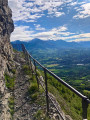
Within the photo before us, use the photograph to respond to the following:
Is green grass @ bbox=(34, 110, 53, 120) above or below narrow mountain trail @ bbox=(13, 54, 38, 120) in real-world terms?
above

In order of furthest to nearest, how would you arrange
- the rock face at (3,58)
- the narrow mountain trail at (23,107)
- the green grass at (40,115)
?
1. the rock face at (3,58)
2. the narrow mountain trail at (23,107)
3. the green grass at (40,115)

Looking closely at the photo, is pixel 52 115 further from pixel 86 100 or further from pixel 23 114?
pixel 86 100

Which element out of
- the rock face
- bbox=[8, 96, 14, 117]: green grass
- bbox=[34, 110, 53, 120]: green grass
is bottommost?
bbox=[8, 96, 14, 117]: green grass

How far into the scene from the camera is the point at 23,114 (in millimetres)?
6629

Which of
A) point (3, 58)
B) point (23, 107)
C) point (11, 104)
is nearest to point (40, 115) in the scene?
point (23, 107)

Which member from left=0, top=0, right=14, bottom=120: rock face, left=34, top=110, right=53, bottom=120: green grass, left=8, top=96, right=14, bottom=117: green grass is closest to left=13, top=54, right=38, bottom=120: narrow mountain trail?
left=8, top=96, right=14, bottom=117: green grass

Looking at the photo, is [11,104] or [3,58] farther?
[3,58]

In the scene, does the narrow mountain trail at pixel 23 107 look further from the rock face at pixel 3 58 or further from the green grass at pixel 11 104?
the rock face at pixel 3 58

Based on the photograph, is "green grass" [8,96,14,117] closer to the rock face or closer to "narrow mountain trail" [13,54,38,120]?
"narrow mountain trail" [13,54,38,120]

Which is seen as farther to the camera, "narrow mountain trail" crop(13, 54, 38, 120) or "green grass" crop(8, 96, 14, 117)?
"green grass" crop(8, 96, 14, 117)

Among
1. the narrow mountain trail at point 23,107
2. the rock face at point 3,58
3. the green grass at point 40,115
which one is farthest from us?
the rock face at point 3,58

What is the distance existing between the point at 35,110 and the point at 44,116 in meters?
0.98

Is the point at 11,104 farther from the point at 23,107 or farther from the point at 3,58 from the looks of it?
the point at 3,58

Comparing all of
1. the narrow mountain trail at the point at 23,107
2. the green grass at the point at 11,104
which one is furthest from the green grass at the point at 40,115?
the green grass at the point at 11,104
